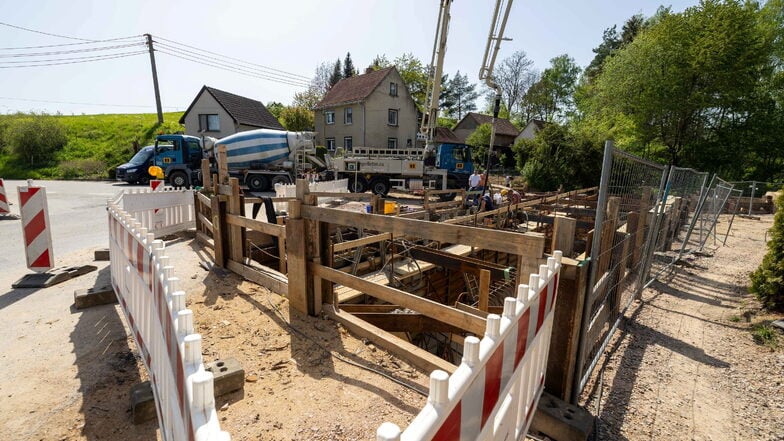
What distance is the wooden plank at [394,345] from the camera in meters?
2.92

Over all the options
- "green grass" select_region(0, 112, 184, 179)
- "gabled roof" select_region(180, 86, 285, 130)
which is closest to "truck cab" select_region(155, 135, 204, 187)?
"gabled roof" select_region(180, 86, 285, 130)

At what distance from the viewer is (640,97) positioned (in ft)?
84.3

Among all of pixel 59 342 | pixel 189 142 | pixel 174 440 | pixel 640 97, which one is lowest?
pixel 59 342

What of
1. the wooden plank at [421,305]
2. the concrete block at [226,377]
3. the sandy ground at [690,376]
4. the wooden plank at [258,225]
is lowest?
the sandy ground at [690,376]

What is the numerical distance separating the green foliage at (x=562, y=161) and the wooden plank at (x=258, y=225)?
825 inches

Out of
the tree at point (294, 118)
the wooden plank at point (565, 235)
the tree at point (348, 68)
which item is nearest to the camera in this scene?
the wooden plank at point (565, 235)

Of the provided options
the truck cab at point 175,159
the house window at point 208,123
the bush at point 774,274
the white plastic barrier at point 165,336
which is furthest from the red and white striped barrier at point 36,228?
the house window at point 208,123

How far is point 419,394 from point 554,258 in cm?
139

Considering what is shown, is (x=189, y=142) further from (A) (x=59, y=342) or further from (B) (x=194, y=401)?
(B) (x=194, y=401)

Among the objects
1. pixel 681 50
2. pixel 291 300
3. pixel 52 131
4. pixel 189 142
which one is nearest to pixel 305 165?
pixel 189 142

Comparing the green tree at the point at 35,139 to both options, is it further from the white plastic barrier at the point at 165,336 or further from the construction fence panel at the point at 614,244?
the construction fence panel at the point at 614,244

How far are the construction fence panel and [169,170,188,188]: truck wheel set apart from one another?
66.3ft

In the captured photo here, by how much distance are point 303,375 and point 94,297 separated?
3.03m

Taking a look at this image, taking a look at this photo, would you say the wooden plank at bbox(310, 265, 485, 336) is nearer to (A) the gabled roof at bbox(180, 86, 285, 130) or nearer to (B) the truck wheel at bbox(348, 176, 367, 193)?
(B) the truck wheel at bbox(348, 176, 367, 193)
